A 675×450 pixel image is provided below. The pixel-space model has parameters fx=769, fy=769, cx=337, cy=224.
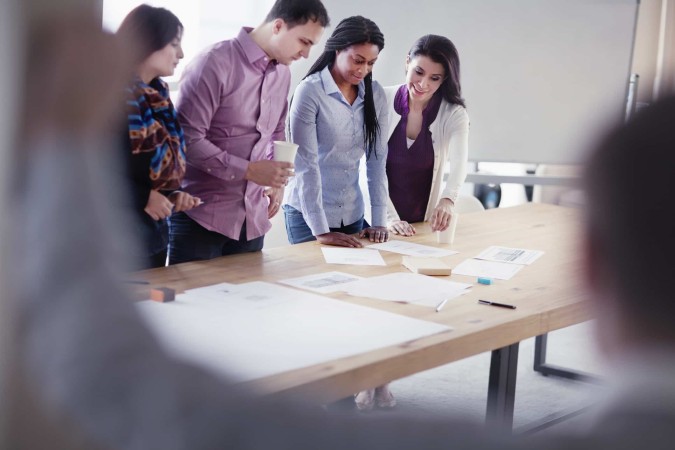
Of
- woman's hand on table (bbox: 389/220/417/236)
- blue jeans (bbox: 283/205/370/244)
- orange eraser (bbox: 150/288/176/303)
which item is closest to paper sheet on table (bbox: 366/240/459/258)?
woman's hand on table (bbox: 389/220/417/236)

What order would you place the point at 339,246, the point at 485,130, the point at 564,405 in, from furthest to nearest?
the point at 485,130 < the point at 564,405 < the point at 339,246

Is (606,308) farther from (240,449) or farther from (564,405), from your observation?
(564,405)

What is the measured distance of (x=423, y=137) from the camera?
284cm

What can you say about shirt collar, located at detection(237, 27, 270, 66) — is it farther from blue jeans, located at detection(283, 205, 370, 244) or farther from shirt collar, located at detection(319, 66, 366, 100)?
blue jeans, located at detection(283, 205, 370, 244)

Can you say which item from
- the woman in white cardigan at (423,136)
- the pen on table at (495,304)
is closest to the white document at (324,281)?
the pen on table at (495,304)

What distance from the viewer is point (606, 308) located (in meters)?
0.18

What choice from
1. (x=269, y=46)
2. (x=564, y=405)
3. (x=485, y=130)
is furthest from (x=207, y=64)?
(x=485, y=130)

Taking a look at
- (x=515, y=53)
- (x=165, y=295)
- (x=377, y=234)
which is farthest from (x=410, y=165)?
(x=165, y=295)

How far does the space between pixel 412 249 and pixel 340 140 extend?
439 mm

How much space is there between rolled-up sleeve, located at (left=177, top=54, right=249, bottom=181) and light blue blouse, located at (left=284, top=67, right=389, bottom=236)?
1.05 feet

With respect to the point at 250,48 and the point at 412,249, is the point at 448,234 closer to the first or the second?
the point at 412,249

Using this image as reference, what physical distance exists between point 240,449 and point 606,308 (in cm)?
9

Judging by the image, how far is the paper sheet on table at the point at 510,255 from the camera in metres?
2.22

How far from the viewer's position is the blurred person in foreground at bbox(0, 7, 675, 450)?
6.9 inches
